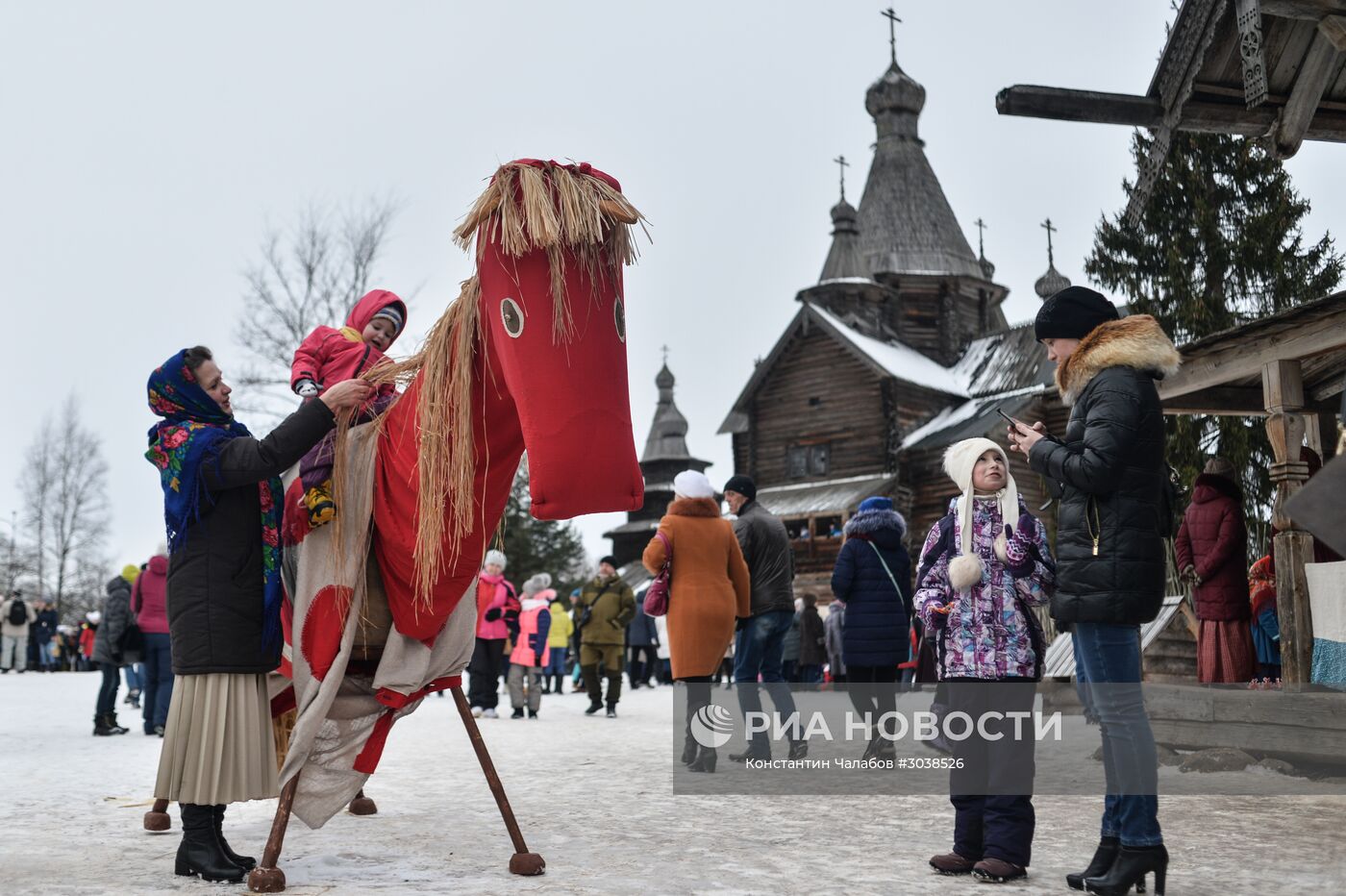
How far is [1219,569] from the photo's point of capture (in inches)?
336

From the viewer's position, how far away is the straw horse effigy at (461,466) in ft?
12.1

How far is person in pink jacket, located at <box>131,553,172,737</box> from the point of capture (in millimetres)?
10969

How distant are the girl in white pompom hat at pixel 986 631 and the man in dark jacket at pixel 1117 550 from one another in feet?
1.04

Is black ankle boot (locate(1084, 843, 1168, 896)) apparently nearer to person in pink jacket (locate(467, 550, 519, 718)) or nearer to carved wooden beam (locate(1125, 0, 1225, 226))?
carved wooden beam (locate(1125, 0, 1225, 226))

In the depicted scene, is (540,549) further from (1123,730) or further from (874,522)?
(1123,730)

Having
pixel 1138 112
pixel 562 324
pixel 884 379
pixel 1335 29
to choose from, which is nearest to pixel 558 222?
pixel 562 324

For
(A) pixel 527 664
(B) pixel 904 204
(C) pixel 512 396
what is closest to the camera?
(C) pixel 512 396

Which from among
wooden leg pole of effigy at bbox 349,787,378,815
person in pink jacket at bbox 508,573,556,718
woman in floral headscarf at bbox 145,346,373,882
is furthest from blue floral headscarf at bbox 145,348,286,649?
person in pink jacket at bbox 508,573,556,718

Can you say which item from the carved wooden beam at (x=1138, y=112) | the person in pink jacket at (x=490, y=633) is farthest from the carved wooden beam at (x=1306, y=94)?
the person in pink jacket at (x=490, y=633)

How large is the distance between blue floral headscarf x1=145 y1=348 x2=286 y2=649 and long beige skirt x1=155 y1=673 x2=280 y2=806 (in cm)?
23

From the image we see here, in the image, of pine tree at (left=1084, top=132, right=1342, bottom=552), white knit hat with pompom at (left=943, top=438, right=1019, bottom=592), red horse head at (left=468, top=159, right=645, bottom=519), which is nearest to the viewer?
red horse head at (left=468, top=159, right=645, bottom=519)

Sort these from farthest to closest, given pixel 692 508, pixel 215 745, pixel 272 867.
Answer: pixel 692 508 < pixel 215 745 < pixel 272 867

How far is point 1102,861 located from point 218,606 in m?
3.23

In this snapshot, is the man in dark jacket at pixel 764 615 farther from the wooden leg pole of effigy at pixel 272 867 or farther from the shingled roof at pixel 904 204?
the shingled roof at pixel 904 204
